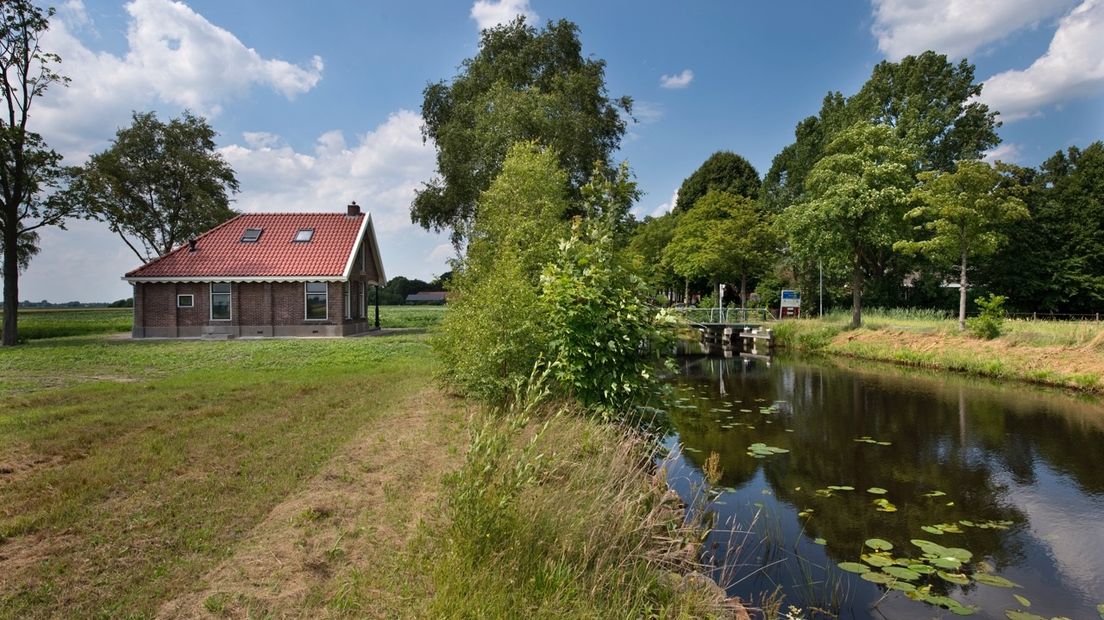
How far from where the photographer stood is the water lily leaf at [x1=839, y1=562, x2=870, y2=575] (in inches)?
225

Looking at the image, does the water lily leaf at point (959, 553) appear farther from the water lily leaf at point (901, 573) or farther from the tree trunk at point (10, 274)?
the tree trunk at point (10, 274)

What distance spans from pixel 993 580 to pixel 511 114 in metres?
22.0

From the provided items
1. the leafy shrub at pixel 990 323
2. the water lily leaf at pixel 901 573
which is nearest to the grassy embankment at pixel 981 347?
the leafy shrub at pixel 990 323

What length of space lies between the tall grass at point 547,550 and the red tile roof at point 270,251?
20.8 m

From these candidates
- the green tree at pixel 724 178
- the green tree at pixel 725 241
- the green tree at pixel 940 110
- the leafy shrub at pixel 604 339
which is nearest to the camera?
the leafy shrub at pixel 604 339

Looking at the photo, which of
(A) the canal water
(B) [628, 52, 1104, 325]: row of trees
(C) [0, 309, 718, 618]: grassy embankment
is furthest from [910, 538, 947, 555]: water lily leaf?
(B) [628, 52, 1104, 325]: row of trees

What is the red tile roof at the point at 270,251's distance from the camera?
23578 millimetres

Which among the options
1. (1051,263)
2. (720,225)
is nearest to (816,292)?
(720,225)

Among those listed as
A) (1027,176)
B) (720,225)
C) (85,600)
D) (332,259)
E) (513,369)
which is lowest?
(85,600)

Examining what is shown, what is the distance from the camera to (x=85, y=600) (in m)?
3.62

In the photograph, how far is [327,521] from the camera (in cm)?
486

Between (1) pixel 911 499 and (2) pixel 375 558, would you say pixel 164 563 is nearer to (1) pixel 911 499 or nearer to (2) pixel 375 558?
(2) pixel 375 558

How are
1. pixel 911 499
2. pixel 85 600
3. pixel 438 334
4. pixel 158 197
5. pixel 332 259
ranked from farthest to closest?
pixel 158 197, pixel 332 259, pixel 438 334, pixel 911 499, pixel 85 600

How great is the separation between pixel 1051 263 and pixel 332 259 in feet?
120
